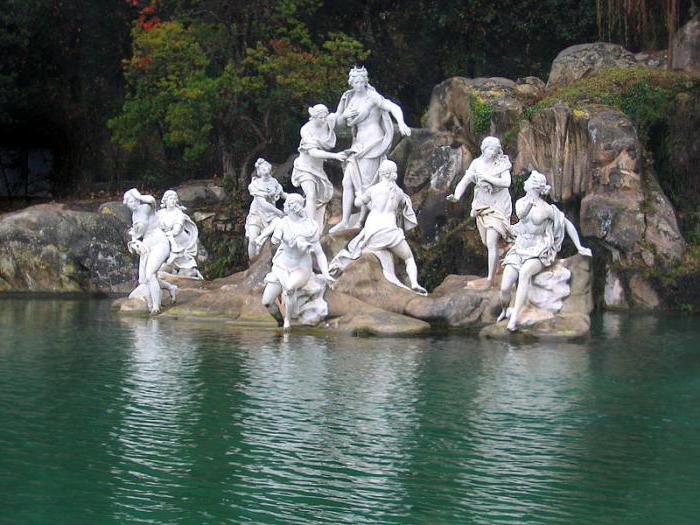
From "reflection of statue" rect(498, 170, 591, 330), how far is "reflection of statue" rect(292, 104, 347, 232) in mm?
4957

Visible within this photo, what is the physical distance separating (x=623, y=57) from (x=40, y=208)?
14244 millimetres

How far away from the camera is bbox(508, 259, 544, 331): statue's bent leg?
57.8 ft

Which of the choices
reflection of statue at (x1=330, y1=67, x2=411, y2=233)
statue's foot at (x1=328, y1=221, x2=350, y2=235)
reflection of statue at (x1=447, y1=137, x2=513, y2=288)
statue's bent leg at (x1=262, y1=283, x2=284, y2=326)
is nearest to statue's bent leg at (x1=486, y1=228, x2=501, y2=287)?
reflection of statue at (x1=447, y1=137, x2=513, y2=288)

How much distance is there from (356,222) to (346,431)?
1044 centimetres

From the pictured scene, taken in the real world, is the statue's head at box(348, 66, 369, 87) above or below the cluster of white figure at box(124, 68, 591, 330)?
above

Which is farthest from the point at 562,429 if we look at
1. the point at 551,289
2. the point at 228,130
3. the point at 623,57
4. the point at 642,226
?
the point at 228,130

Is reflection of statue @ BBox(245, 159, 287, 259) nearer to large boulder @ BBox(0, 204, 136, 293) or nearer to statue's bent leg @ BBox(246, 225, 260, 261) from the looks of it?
statue's bent leg @ BBox(246, 225, 260, 261)

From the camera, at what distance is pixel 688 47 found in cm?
2823

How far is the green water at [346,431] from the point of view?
9102 millimetres

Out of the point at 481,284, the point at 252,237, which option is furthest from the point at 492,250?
the point at 252,237

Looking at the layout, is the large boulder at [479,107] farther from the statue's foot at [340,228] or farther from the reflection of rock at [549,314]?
the reflection of rock at [549,314]

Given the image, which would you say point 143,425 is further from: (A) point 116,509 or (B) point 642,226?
(B) point 642,226

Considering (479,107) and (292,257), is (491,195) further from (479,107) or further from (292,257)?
(479,107)

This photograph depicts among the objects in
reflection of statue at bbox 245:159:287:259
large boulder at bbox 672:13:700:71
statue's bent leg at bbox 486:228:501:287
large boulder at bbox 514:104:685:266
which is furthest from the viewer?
large boulder at bbox 672:13:700:71
